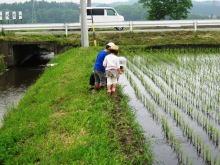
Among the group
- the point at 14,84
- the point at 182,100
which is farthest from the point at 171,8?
the point at 182,100

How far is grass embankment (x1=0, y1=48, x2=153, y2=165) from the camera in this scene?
4.84 metres

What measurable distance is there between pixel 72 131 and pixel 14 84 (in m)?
7.68

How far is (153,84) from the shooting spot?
1018cm

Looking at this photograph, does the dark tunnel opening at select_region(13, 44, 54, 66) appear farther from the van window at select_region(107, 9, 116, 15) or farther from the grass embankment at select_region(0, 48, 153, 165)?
the grass embankment at select_region(0, 48, 153, 165)

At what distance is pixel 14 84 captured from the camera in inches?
508

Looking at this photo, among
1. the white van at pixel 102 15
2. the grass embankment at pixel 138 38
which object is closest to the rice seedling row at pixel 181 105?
the grass embankment at pixel 138 38

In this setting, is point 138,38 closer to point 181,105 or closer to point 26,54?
point 26,54

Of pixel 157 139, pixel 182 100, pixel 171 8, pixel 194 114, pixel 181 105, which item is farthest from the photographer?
pixel 171 8

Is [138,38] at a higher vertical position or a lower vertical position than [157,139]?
higher

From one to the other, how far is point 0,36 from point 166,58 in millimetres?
8726

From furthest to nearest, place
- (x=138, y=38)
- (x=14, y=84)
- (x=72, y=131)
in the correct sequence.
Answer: (x=138, y=38), (x=14, y=84), (x=72, y=131)

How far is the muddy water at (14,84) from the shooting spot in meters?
9.97

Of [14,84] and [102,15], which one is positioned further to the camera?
[102,15]

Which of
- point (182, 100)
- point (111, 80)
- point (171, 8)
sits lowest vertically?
point (182, 100)
